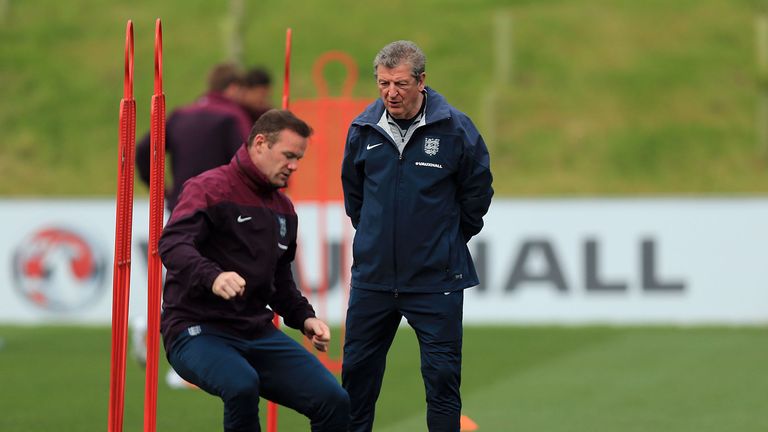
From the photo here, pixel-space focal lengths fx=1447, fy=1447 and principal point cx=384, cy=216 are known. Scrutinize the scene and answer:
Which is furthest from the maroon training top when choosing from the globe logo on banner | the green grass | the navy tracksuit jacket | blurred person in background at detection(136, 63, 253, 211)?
the globe logo on banner

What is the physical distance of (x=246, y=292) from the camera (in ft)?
20.4

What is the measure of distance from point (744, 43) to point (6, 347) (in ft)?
57.3

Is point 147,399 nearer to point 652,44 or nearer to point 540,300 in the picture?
point 540,300

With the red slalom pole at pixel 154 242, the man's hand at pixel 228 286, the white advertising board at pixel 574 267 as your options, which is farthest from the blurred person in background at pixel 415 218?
the white advertising board at pixel 574 267

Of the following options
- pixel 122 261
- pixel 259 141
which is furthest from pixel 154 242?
pixel 259 141

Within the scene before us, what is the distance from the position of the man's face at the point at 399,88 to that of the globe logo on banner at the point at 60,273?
8.82m

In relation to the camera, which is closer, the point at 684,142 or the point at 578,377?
the point at 578,377

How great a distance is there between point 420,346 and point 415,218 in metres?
0.61

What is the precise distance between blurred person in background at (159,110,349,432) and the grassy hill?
1603 centimetres

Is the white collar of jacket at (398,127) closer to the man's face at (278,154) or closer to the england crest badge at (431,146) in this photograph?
the england crest badge at (431,146)

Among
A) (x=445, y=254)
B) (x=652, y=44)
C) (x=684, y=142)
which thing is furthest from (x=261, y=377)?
(x=652, y=44)

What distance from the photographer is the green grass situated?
882 centimetres

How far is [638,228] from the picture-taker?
47.7ft

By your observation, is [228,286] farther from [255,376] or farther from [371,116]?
[371,116]
